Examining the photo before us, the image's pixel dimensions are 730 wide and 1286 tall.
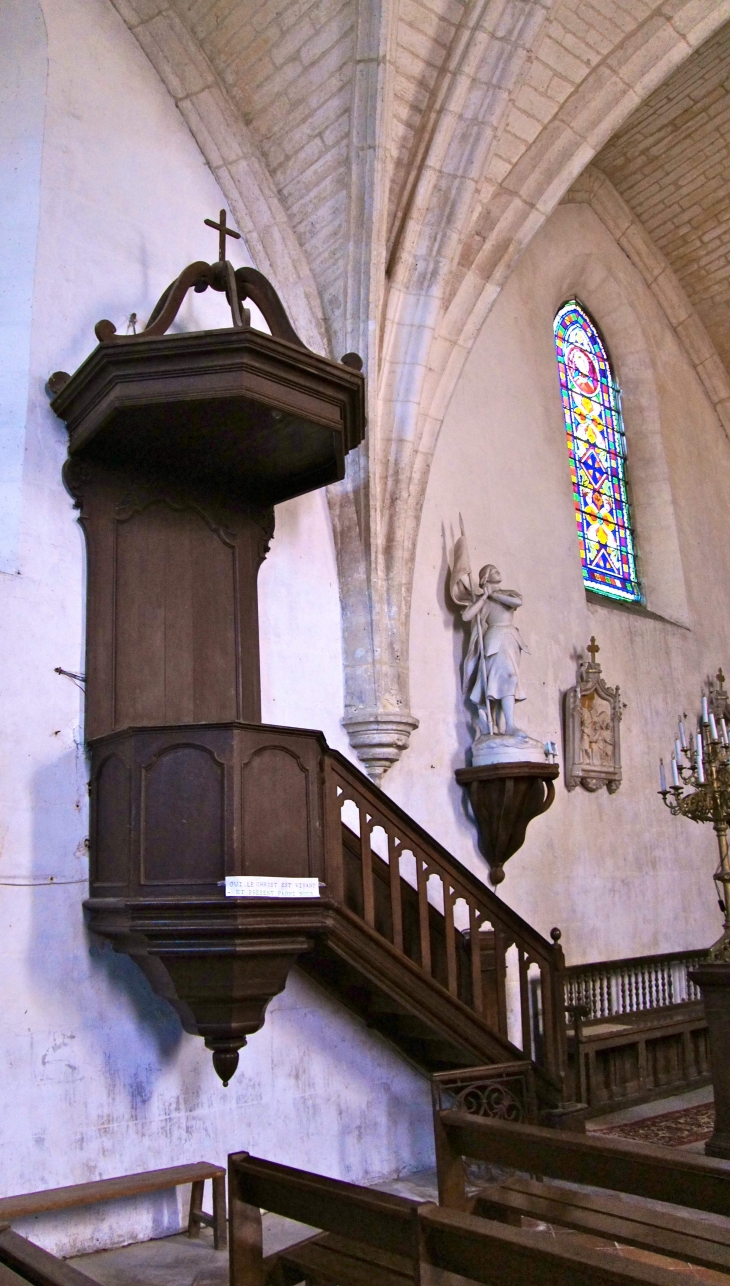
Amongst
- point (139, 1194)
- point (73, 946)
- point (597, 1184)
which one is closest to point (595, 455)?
point (73, 946)

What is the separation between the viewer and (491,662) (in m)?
7.76

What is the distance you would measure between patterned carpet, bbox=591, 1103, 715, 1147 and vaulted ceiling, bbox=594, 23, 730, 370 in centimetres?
843

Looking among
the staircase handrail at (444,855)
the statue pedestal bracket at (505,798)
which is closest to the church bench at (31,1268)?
the staircase handrail at (444,855)

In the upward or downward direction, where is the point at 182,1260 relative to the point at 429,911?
downward

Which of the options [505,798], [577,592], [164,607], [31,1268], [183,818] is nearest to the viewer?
[31,1268]

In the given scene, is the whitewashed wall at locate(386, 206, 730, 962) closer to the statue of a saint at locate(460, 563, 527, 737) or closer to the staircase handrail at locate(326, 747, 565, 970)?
the statue of a saint at locate(460, 563, 527, 737)

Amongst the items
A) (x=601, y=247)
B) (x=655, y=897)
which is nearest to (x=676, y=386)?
(x=601, y=247)

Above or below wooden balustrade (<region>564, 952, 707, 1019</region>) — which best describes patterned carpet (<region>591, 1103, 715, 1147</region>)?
below

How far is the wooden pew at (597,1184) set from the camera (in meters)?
3.05

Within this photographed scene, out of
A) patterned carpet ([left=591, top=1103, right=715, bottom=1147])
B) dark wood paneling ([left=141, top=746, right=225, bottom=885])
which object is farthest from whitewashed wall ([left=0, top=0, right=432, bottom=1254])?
patterned carpet ([left=591, top=1103, right=715, bottom=1147])

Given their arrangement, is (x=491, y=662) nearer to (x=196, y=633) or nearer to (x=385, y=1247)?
(x=196, y=633)

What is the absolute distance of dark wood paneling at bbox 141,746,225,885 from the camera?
4.66 m

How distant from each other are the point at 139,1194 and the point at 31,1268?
8.24 ft

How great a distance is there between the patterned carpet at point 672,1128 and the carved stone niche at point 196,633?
315 cm
